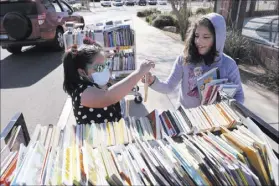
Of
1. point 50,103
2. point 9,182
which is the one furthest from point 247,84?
point 9,182

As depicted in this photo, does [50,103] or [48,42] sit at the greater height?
[48,42]

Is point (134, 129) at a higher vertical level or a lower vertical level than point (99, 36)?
lower

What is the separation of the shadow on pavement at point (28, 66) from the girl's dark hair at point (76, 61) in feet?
13.7

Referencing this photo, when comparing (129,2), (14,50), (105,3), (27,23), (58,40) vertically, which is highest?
(129,2)

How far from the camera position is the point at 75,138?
114 centimetres

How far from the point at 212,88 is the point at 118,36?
2610 mm

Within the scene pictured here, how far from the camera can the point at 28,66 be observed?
688 cm

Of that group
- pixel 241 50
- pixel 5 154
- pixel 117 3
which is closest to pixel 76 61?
pixel 5 154

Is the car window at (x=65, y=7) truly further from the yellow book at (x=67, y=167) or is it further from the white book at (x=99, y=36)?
the yellow book at (x=67, y=167)

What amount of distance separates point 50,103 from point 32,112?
419 millimetres

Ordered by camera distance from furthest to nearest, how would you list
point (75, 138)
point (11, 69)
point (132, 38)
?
point (11, 69) < point (132, 38) < point (75, 138)

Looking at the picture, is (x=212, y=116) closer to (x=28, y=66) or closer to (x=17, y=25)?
(x=28, y=66)

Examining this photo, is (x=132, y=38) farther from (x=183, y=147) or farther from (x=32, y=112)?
(x=183, y=147)

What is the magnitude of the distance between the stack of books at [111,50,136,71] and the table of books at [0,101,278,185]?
279 centimetres
